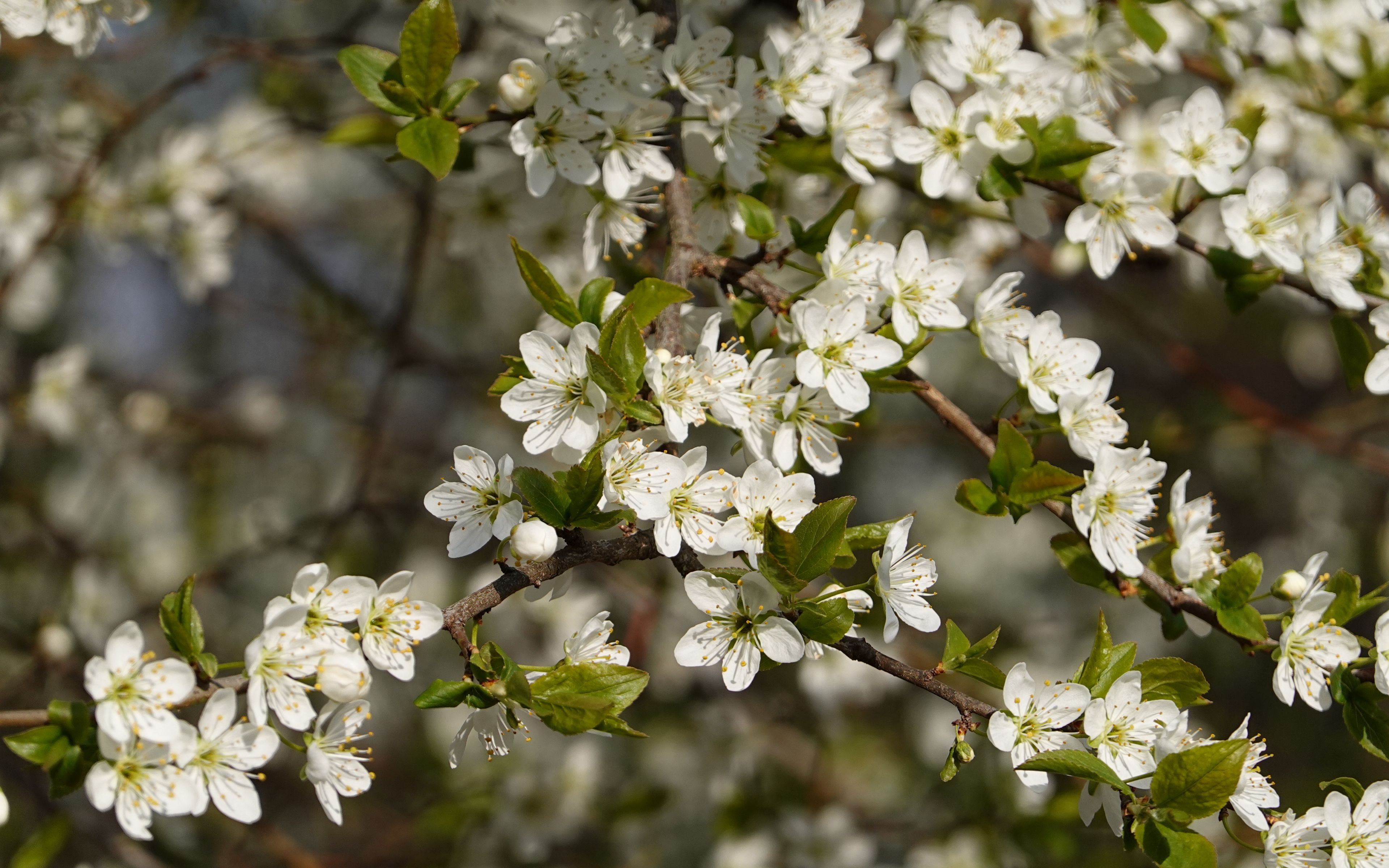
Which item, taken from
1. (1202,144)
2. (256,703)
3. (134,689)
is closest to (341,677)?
(256,703)

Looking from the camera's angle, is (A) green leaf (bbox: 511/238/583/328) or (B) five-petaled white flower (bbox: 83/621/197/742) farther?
(A) green leaf (bbox: 511/238/583/328)

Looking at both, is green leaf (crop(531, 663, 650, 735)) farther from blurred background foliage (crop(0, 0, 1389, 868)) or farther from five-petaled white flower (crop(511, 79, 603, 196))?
five-petaled white flower (crop(511, 79, 603, 196))

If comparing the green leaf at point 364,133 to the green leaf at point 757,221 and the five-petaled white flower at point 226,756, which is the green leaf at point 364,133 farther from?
the five-petaled white flower at point 226,756

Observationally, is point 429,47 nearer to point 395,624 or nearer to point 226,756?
point 395,624

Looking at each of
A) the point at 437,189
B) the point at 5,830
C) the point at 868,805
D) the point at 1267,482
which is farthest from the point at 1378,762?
the point at 5,830

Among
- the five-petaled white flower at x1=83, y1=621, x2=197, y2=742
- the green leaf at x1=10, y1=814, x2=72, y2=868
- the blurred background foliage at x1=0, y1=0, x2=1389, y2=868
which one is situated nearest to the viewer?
the five-petaled white flower at x1=83, y1=621, x2=197, y2=742

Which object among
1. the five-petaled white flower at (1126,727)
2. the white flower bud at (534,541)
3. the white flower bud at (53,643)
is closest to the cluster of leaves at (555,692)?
the white flower bud at (534,541)

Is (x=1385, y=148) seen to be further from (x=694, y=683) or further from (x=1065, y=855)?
(x=694, y=683)

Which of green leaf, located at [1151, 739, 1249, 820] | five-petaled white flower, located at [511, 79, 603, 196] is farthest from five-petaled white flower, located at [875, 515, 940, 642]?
five-petaled white flower, located at [511, 79, 603, 196]
